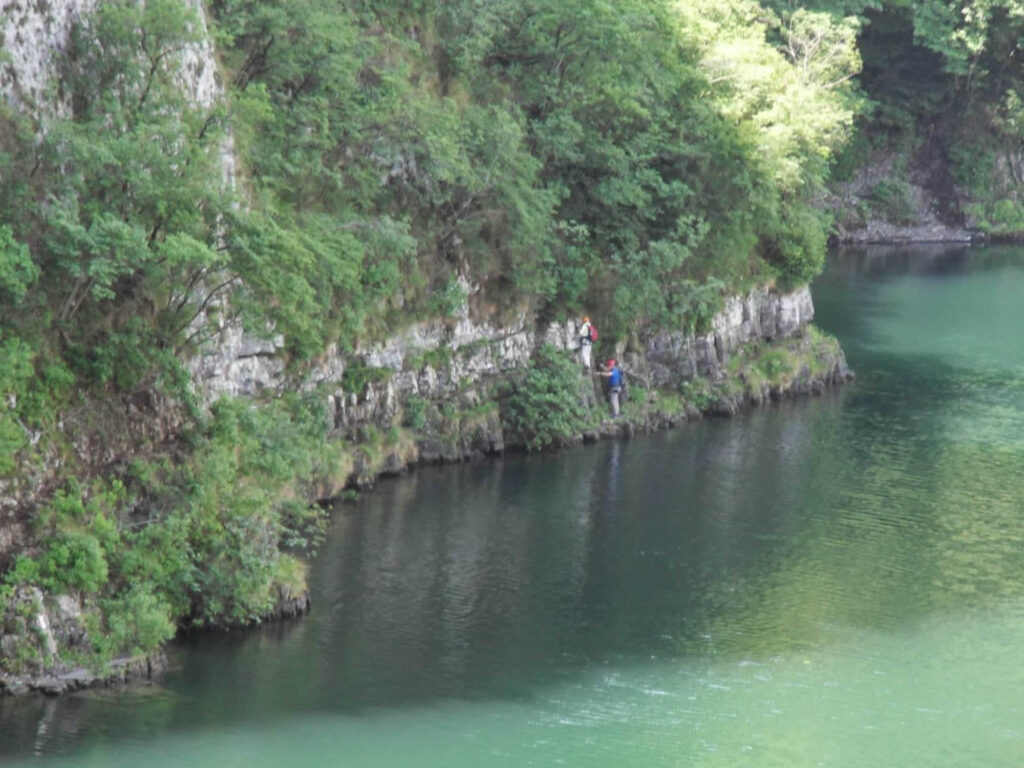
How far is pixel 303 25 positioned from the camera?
32.0m

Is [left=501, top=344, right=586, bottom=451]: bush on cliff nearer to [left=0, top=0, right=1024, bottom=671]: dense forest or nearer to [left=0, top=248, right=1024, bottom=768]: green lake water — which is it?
[left=0, top=248, right=1024, bottom=768]: green lake water

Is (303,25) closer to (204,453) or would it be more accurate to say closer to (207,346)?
(207,346)

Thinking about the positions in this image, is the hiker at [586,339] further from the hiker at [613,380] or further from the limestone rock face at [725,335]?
the limestone rock face at [725,335]

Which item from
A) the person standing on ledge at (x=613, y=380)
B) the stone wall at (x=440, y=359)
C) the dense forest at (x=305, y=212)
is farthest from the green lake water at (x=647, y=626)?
the stone wall at (x=440, y=359)

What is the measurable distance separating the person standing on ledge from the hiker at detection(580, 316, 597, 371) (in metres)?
A: 0.45

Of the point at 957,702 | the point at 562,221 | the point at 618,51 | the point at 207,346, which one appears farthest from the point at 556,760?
the point at 618,51

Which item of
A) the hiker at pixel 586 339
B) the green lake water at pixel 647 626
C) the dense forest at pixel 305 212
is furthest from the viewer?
the hiker at pixel 586 339

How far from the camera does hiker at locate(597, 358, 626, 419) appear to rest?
1549 inches

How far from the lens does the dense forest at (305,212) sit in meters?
24.5

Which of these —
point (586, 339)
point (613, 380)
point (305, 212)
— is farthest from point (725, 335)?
point (305, 212)

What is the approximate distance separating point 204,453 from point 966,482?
17.8 metres

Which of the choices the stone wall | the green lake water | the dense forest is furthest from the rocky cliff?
the green lake water

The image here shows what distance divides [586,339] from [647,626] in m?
12.8

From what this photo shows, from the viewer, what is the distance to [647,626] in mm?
27594
